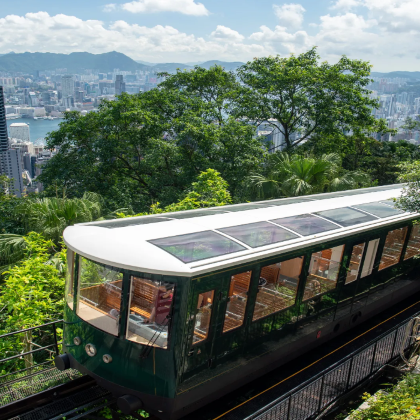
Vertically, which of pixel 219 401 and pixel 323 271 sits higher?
pixel 323 271

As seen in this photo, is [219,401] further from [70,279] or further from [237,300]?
[70,279]

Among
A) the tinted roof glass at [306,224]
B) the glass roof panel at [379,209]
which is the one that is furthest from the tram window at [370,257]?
the tinted roof glass at [306,224]

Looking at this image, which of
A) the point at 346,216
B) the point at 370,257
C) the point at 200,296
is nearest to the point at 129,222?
the point at 200,296

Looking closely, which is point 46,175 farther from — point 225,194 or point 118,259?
point 118,259

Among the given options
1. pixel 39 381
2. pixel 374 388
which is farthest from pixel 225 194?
pixel 39 381

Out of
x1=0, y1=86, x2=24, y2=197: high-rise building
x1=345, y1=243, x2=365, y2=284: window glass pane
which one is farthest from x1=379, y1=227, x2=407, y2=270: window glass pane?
x1=0, y1=86, x2=24, y2=197: high-rise building
